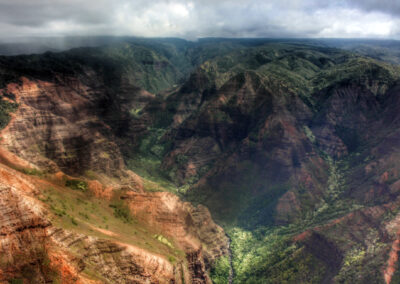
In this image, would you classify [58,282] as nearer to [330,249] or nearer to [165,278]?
[165,278]

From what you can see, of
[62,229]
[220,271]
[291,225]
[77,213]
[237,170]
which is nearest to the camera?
[62,229]

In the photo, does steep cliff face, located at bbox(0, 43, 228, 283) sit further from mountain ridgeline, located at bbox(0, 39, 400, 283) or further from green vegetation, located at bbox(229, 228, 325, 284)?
green vegetation, located at bbox(229, 228, 325, 284)

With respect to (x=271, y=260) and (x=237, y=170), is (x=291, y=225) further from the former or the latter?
(x=237, y=170)

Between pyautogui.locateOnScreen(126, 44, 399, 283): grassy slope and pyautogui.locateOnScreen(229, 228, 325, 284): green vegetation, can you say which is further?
pyautogui.locateOnScreen(126, 44, 399, 283): grassy slope

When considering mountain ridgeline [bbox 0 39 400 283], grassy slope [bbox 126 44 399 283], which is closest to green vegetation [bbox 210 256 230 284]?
grassy slope [bbox 126 44 399 283]

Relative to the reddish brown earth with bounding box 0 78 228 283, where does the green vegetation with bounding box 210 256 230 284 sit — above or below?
below

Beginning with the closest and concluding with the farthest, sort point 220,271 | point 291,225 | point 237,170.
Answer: point 220,271, point 291,225, point 237,170

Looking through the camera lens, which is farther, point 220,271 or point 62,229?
point 220,271

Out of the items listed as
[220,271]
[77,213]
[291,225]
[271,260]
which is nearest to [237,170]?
[291,225]
